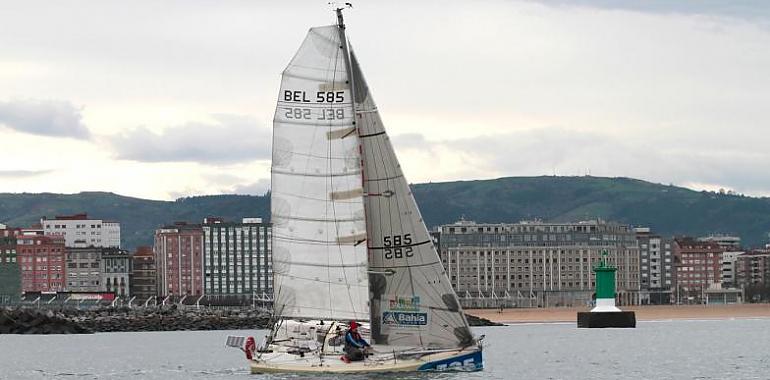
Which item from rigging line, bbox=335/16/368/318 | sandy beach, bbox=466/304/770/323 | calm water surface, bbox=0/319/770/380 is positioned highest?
rigging line, bbox=335/16/368/318

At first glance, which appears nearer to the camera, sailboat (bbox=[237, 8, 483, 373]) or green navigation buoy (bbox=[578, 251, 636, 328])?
sailboat (bbox=[237, 8, 483, 373])

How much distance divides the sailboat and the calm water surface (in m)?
1.26

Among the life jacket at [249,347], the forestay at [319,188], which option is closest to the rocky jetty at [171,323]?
the life jacket at [249,347]

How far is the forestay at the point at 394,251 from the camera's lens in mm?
46719

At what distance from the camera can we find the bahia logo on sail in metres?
46.9

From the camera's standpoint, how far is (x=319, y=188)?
46312 mm

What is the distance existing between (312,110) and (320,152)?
117 cm

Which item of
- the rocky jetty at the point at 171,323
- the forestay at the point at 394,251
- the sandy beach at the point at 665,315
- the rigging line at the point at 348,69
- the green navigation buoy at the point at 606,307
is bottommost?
the sandy beach at the point at 665,315

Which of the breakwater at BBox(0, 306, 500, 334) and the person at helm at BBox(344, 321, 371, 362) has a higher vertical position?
the person at helm at BBox(344, 321, 371, 362)

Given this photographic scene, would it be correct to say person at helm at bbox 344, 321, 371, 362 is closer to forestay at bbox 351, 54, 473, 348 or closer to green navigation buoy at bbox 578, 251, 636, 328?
forestay at bbox 351, 54, 473, 348

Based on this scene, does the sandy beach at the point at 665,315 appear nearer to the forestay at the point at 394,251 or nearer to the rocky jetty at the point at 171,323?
the rocky jetty at the point at 171,323

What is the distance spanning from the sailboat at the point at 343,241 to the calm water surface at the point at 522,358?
1.26m

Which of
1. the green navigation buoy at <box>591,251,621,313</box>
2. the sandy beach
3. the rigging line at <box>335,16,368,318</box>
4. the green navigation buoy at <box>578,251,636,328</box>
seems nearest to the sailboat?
the rigging line at <box>335,16,368,318</box>

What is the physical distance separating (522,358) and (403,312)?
22.8 meters
